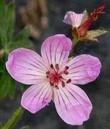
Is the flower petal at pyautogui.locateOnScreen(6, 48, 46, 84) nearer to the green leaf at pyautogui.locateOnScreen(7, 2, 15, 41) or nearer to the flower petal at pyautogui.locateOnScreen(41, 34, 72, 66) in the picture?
the flower petal at pyautogui.locateOnScreen(41, 34, 72, 66)

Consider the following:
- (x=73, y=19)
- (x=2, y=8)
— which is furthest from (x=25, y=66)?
(x=2, y=8)

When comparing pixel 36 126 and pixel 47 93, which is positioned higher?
pixel 47 93

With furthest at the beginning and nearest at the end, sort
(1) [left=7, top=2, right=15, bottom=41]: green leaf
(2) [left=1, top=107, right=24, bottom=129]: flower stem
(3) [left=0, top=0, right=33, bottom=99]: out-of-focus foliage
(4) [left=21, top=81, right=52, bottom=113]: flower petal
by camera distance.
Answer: (1) [left=7, top=2, right=15, bottom=41]: green leaf → (3) [left=0, top=0, right=33, bottom=99]: out-of-focus foliage → (2) [left=1, top=107, right=24, bottom=129]: flower stem → (4) [left=21, top=81, right=52, bottom=113]: flower petal

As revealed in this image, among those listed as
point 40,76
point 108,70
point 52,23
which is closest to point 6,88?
point 40,76

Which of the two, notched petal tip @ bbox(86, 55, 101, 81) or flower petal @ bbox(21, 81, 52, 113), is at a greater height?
notched petal tip @ bbox(86, 55, 101, 81)

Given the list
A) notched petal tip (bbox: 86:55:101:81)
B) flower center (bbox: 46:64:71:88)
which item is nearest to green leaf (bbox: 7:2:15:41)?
flower center (bbox: 46:64:71:88)

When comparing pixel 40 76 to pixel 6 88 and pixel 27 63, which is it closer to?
pixel 27 63

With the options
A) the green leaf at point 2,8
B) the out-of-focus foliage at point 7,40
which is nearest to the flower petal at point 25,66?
the out-of-focus foliage at point 7,40

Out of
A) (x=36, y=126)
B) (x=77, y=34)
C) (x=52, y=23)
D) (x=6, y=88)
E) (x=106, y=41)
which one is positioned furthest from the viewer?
(x=52, y=23)
